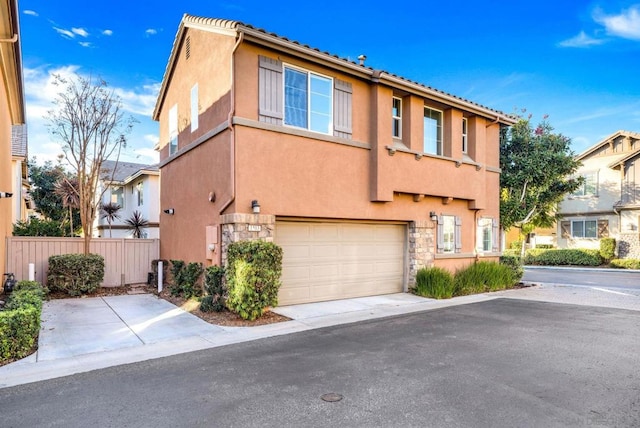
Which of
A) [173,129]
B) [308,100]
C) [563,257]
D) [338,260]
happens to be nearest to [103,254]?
[173,129]

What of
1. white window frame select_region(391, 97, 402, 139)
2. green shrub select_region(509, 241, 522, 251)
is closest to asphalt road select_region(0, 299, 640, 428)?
white window frame select_region(391, 97, 402, 139)

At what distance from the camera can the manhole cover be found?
168 inches

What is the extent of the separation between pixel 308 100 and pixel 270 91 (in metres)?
1.09

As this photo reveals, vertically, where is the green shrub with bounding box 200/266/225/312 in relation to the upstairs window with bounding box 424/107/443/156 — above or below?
below

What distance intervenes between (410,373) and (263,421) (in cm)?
220

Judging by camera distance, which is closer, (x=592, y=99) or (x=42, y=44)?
(x=42, y=44)

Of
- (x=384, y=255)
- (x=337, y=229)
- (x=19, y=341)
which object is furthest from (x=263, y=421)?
(x=384, y=255)

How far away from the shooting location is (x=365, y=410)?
404 centimetres

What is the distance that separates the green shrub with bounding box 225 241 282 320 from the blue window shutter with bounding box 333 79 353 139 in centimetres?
387

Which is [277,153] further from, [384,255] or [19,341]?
[19,341]

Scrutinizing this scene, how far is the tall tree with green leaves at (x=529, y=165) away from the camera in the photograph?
1867cm

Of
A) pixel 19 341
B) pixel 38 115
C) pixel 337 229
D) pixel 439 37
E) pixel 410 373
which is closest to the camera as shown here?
pixel 410 373

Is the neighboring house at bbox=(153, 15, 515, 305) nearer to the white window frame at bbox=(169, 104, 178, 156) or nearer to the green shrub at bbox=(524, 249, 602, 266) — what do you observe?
the white window frame at bbox=(169, 104, 178, 156)

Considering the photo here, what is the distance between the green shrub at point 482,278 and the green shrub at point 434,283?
67cm
